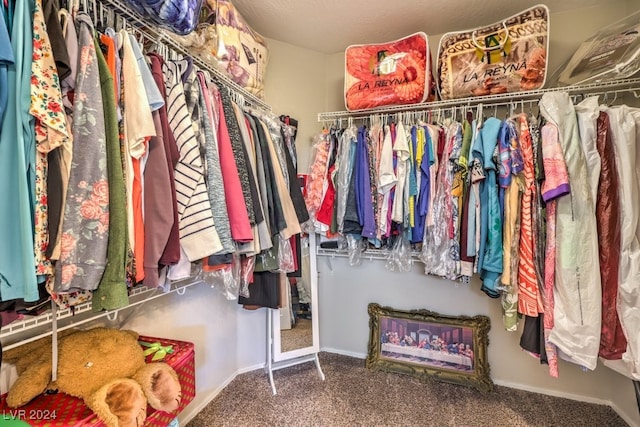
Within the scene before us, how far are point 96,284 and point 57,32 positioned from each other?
577 mm

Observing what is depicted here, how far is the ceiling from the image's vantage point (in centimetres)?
171

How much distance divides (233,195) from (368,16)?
1540 millimetres

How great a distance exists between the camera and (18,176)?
580 mm

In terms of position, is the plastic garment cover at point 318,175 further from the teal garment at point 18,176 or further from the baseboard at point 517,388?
the teal garment at point 18,176

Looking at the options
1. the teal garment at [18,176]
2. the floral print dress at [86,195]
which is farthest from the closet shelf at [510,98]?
the teal garment at [18,176]

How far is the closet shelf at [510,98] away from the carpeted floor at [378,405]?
1.76 meters

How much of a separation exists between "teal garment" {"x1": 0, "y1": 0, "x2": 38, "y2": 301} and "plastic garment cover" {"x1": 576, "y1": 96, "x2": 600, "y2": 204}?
196 centimetres

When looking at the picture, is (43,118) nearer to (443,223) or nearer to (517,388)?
(443,223)

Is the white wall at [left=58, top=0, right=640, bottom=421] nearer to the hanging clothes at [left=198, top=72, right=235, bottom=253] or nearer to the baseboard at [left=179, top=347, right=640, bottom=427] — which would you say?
the baseboard at [left=179, top=347, right=640, bottom=427]

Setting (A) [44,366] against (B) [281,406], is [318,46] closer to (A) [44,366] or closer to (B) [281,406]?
(A) [44,366]

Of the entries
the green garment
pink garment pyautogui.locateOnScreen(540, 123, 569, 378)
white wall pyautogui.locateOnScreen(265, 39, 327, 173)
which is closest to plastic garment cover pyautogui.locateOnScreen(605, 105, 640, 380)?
pink garment pyautogui.locateOnScreen(540, 123, 569, 378)

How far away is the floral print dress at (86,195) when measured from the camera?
0.65 meters

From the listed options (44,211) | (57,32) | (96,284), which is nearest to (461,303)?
(96,284)

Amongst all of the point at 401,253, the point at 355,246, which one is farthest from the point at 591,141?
the point at 355,246
